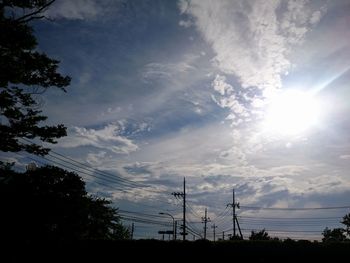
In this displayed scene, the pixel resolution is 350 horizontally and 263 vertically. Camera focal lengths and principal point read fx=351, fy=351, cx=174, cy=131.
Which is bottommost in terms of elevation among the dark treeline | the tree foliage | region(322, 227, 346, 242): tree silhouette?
the dark treeline

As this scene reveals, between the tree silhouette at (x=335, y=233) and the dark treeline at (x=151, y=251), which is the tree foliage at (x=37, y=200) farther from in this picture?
the tree silhouette at (x=335, y=233)

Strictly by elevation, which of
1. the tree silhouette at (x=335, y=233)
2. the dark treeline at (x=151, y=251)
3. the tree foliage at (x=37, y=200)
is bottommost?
the dark treeline at (x=151, y=251)

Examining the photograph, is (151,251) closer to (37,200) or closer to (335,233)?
(37,200)

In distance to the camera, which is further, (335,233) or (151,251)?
(335,233)

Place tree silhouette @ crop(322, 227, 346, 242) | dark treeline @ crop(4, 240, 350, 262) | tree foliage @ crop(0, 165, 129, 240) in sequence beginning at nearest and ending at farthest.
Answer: dark treeline @ crop(4, 240, 350, 262) → tree foliage @ crop(0, 165, 129, 240) → tree silhouette @ crop(322, 227, 346, 242)

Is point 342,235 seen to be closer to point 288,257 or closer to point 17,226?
point 288,257

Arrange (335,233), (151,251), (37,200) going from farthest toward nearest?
1. (335,233)
2. (37,200)
3. (151,251)

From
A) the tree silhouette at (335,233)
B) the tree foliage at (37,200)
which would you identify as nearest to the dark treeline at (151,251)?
the tree foliage at (37,200)

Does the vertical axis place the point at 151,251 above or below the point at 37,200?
below

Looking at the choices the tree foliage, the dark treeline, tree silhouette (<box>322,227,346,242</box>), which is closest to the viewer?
the dark treeline

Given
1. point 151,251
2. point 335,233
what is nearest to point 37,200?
point 151,251

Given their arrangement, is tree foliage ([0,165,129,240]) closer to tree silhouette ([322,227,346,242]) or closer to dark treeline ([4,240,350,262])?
dark treeline ([4,240,350,262])

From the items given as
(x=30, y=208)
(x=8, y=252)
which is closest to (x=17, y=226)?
(x=30, y=208)

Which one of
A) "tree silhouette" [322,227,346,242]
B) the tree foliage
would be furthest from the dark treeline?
"tree silhouette" [322,227,346,242]
